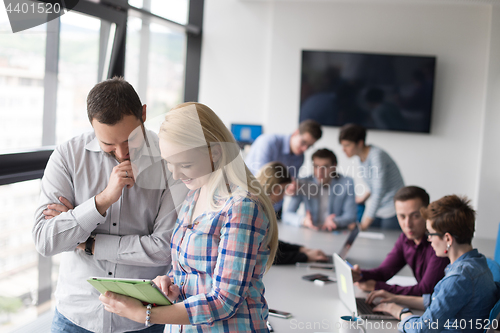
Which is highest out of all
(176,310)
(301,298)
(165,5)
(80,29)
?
(165,5)

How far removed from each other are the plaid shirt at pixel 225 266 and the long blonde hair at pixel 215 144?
1.7 inches

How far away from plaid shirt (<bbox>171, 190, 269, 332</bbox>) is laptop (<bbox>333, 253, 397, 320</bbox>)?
0.81 meters

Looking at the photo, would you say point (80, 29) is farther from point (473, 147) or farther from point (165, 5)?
point (473, 147)

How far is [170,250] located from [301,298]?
97 cm

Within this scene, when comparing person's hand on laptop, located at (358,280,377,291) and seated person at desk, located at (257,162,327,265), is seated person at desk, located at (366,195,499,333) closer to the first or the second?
person's hand on laptop, located at (358,280,377,291)

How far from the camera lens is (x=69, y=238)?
1.36 m

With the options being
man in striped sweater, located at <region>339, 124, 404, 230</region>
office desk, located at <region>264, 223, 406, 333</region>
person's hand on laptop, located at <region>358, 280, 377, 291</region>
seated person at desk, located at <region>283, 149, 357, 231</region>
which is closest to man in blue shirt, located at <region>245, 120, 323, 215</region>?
seated person at desk, located at <region>283, 149, 357, 231</region>

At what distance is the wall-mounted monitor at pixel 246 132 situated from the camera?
18.0ft

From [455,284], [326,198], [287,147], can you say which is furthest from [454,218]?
[287,147]

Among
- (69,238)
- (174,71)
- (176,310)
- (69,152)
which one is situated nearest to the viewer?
(176,310)

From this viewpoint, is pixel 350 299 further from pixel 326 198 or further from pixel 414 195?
pixel 326 198

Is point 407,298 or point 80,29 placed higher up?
point 80,29

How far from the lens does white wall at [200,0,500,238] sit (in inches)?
201

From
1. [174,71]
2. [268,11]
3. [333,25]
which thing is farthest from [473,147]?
[174,71]
